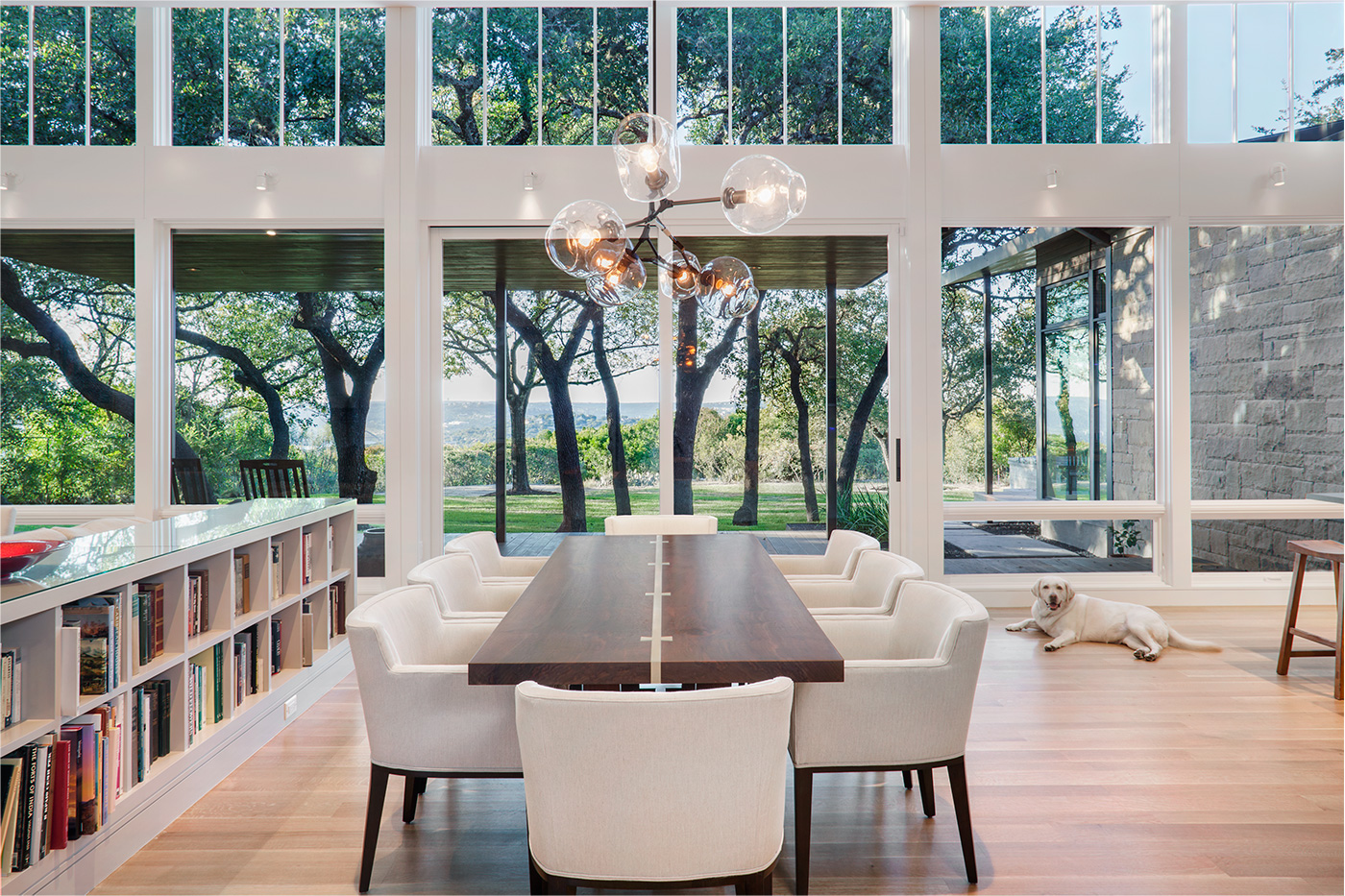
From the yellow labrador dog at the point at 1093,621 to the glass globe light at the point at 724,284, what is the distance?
278cm

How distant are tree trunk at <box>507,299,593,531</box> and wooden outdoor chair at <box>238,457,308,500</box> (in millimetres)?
1698

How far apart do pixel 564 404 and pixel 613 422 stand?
353 millimetres

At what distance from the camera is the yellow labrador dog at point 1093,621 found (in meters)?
4.28

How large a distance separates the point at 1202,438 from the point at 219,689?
5.91 m

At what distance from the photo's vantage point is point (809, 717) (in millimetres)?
1996

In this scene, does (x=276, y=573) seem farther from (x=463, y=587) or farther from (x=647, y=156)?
(x=647, y=156)

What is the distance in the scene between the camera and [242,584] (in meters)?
3.06

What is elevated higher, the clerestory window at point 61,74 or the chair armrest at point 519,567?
the clerestory window at point 61,74

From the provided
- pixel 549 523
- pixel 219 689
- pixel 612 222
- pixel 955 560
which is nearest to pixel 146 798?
pixel 219 689

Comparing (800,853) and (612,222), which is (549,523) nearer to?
(612,222)

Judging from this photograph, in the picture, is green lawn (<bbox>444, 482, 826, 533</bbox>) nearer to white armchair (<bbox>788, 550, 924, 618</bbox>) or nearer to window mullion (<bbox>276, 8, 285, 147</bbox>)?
white armchair (<bbox>788, 550, 924, 618</bbox>)

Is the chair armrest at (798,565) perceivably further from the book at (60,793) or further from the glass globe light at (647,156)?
the book at (60,793)

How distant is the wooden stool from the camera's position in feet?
11.6

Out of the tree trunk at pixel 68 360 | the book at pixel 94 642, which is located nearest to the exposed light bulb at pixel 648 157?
the book at pixel 94 642
